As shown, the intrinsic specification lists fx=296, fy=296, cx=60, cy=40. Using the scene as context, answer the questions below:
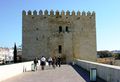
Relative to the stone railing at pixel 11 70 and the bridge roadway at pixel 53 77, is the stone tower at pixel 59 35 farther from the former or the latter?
the bridge roadway at pixel 53 77

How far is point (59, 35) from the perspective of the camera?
47.0 m

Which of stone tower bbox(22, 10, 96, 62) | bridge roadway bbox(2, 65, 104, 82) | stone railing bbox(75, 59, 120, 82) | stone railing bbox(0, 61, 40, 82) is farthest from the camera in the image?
stone tower bbox(22, 10, 96, 62)

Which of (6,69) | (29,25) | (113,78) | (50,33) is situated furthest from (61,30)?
(113,78)

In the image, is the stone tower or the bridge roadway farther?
the stone tower

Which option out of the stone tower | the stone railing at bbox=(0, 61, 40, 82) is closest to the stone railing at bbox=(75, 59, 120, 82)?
the stone railing at bbox=(0, 61, 40, 82)

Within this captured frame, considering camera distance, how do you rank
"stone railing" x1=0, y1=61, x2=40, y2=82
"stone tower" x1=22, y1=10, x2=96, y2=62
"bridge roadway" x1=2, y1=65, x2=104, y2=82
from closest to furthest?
"bridge roadway" x1=2, y1=65, x2=104, y2=82, "stone railing" x1=0, y1=61, x2=40, y2=82, "stone tower" x1=22, y1=10, x2=96, y2=62

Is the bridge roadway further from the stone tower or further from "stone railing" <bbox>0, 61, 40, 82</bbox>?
the stone tower

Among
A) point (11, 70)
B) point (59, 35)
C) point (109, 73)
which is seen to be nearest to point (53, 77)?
point (11, 70)

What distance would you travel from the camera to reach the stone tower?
4600 centimetres

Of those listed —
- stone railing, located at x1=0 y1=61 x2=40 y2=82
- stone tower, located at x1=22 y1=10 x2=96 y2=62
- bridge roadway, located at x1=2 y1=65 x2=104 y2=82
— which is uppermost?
stone tower, located at x1=22 y1=10 x2=96 y2=62

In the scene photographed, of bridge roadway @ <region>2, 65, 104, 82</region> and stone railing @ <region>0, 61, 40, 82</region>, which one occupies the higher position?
stone railing @ <region>0, 61, 40, 82</region>

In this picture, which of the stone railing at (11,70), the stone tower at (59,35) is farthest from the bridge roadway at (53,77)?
the stone tower at (59,35)

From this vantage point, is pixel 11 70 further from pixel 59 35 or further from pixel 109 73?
pixel 59 35

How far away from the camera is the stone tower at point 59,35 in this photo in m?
46.0
